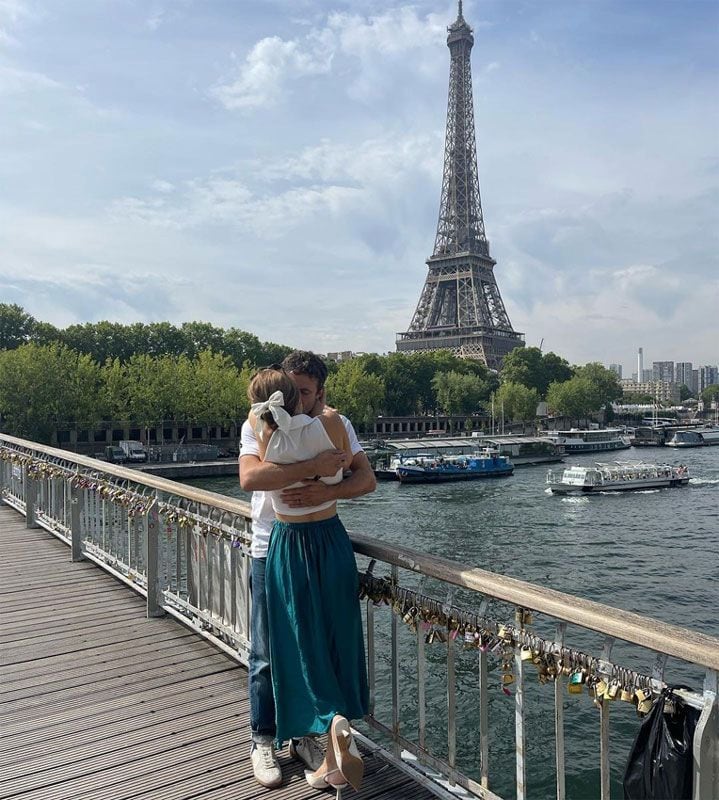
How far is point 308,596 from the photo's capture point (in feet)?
11.1

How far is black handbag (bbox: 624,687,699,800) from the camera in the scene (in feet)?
→ 7.17

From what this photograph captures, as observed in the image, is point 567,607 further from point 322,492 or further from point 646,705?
point 322,492

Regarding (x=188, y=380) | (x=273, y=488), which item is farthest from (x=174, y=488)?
(x=188, y=380)

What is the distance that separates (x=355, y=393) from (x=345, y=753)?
6965 cm

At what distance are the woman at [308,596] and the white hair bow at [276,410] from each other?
3 cm

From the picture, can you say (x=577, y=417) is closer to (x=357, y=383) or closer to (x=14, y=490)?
(x=357, y=383)

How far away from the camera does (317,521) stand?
135 inches

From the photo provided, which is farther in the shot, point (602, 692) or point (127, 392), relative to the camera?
point (127, 392)

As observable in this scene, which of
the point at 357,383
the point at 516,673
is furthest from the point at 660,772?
the point at 357,383

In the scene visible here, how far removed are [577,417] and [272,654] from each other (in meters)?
112

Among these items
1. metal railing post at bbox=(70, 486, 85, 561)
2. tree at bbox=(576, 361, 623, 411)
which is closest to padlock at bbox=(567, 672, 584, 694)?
metal railing post at bbox=(70, 486, 85, 561)

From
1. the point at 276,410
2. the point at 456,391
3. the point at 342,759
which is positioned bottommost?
the point at 342,759

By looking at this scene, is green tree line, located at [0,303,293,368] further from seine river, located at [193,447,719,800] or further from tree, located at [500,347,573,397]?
tree, located at [500,347,573,397]

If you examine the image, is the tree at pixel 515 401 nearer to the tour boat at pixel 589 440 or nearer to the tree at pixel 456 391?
the tree at pixel 456 391
